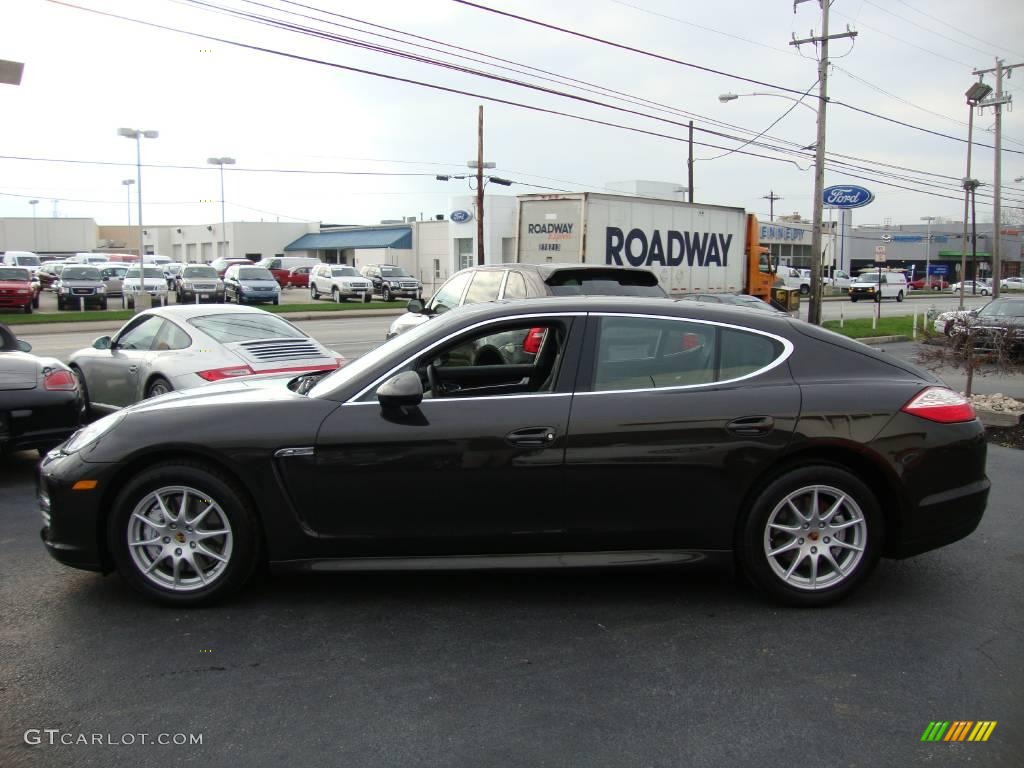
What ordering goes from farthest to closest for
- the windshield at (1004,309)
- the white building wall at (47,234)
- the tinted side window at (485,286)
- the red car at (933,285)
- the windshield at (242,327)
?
the white building wall at (47,234) → the red car at (933,285) → the windshield at (1004,309) → the tinted side window at (485,286) → the windshield at (242,327)

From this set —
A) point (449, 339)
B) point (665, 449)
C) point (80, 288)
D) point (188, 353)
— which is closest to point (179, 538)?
point (449, 339)

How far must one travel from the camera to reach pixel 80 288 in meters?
33.9

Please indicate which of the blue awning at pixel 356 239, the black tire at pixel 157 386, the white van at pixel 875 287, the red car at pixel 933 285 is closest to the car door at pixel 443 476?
the black tire at pixel 157 386

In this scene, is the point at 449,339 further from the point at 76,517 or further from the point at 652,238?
the point at 652,238

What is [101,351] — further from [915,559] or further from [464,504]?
[915,559]

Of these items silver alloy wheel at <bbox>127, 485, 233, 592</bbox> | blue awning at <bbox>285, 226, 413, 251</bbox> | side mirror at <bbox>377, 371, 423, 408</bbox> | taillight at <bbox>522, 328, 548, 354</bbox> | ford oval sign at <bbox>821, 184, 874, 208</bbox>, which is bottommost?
silver alloy wheel at <bbox>127, 485, 233, 592</bbox>

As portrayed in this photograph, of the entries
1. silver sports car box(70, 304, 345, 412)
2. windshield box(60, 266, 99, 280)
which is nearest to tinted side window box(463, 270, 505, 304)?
→ silver sports car box(70, 304, 345, 412)

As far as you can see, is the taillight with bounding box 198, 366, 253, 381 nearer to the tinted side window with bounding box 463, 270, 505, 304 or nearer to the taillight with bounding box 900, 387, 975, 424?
the tinted side window with bounding box 463, 270, 505, 304

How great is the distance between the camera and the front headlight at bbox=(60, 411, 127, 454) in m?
4.36

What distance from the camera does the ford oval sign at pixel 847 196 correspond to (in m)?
30.3

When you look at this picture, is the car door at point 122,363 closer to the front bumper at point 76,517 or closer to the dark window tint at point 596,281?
the dark window tint at point 596,281

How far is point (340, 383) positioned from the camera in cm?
439

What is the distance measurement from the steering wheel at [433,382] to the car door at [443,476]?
0.57 ft

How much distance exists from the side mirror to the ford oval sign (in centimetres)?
2923
